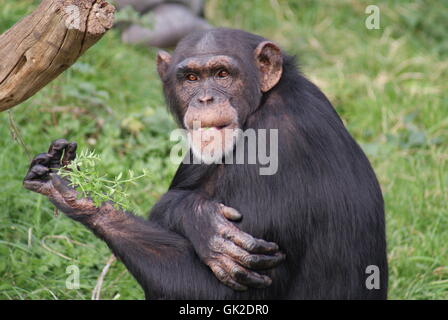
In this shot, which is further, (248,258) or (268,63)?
(268,63)

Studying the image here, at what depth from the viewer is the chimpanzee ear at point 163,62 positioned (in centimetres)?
574

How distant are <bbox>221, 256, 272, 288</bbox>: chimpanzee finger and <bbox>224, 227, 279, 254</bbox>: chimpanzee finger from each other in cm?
13

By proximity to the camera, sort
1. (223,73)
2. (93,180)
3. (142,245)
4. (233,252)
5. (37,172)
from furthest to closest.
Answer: (223,73) → (142,245) → (37,172) → (233,252) → (93,180)

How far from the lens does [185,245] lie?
17.0ft

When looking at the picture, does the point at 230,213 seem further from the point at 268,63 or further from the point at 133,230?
the point at 268,63

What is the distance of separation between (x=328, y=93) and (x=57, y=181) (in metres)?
5.51

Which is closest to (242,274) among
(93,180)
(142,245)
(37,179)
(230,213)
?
(230,213)

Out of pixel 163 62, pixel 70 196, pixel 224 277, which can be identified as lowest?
pixel 224 277

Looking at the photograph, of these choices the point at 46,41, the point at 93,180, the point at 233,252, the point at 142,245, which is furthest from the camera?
the point at 142,245

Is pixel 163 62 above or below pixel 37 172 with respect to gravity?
above

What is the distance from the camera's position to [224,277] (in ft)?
16.4

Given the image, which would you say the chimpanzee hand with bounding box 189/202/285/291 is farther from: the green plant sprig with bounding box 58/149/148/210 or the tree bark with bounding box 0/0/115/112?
the tree bark with bounding box 0/0/115/112
